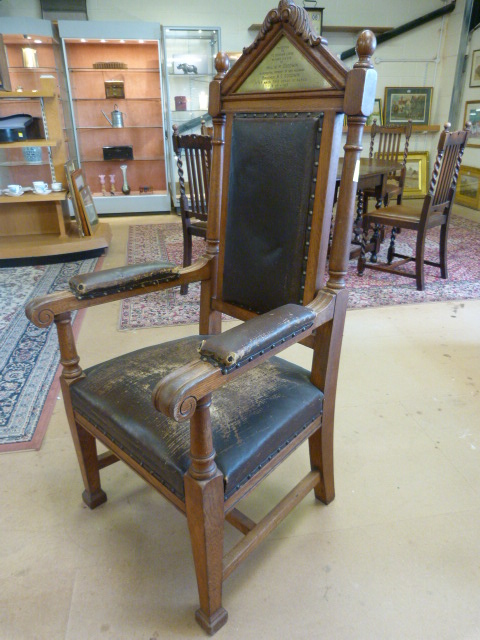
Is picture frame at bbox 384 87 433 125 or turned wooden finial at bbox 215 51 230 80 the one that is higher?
picture frame at bbox 384 87 433 125

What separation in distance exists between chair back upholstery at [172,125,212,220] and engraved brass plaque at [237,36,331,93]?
1449 millimetres

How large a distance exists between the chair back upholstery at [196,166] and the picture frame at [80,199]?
116 centimetres

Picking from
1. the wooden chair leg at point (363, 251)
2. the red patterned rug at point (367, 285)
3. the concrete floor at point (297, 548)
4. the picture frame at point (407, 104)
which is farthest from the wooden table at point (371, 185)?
the picture frame at point (407, 104)

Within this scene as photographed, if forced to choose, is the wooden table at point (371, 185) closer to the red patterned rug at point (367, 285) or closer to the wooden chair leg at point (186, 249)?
the red patterned rug at point (367, 285)

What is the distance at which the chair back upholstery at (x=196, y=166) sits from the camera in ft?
8.63

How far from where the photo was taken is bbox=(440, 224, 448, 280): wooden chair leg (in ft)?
10.4

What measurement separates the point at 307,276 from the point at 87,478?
0.88 meters

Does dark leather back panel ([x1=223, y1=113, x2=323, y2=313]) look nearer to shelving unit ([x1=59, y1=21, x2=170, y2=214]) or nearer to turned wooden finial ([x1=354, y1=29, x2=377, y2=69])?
turned wooden finial ([x1=354, y1=29, x2=377, y2=69])

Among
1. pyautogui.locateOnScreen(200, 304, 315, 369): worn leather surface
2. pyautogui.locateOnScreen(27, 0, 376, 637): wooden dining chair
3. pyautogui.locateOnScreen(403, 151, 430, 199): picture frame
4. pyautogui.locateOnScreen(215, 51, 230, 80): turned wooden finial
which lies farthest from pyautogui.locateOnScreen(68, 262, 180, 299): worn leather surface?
pyautogui.locateOnScreen(403, 151, 430, 199): picture frame

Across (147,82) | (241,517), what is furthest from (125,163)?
(241,517)

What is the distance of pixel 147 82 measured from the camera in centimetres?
520

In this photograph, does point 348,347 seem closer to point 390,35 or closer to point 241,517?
point 241,517

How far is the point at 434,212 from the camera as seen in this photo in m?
3.01

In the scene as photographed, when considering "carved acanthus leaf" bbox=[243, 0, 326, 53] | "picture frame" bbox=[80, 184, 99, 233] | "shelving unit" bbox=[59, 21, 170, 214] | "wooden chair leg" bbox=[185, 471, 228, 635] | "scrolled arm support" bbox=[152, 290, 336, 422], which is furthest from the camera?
"shelving unit" bbox=[59, 21, 170, 214]
